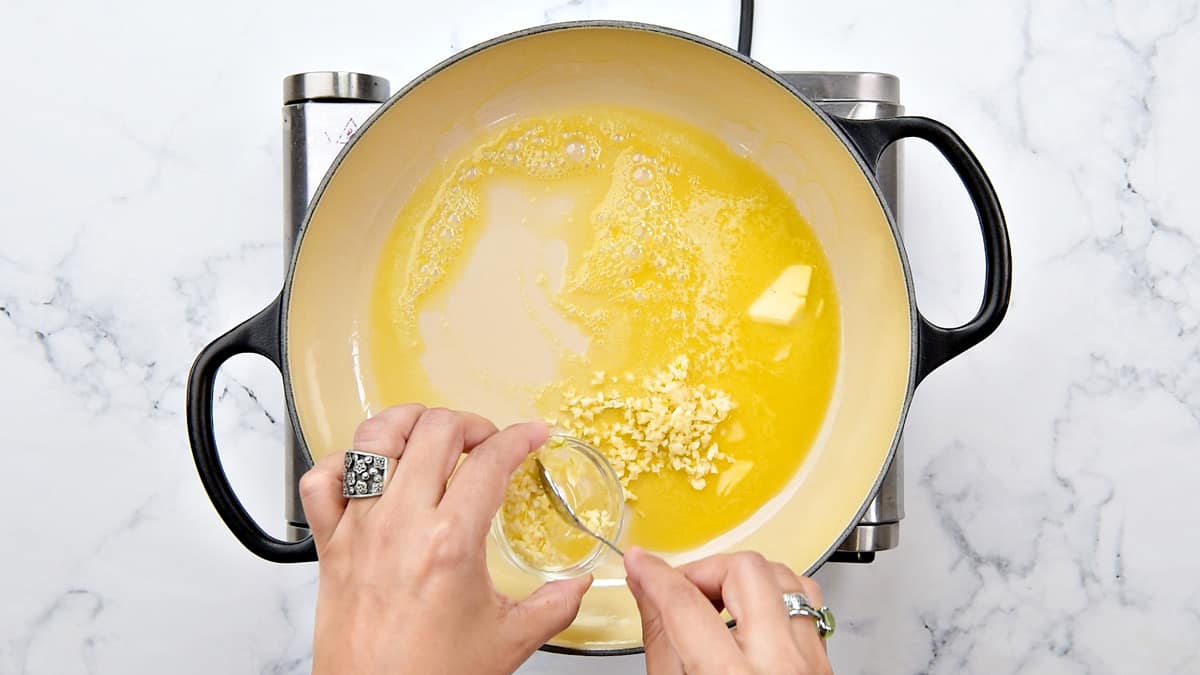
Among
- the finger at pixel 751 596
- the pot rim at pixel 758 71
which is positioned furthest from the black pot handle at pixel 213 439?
the finger at pixel 751 596

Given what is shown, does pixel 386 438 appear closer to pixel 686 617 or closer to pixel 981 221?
pixel 686 617

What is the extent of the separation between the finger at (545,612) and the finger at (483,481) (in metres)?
0.06

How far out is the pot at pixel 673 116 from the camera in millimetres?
613

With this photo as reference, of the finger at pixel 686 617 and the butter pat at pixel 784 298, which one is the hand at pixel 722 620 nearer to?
the finger at pixel 686 617

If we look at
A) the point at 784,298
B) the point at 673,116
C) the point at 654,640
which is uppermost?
the point at 673,116

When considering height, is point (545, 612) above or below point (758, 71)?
below

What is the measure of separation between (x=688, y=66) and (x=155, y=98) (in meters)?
0.39

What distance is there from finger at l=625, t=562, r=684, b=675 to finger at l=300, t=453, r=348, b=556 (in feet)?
0.50

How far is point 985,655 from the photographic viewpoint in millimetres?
712

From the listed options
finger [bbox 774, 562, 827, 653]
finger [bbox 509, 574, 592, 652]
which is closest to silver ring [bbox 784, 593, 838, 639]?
finger [bbox 774, 562, 827, 653]

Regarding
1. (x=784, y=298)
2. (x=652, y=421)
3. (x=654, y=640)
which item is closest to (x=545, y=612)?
(x=654, y=640)

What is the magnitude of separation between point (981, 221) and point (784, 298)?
154 mm

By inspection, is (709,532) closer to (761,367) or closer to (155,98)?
(761,367)

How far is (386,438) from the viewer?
0.48 m
